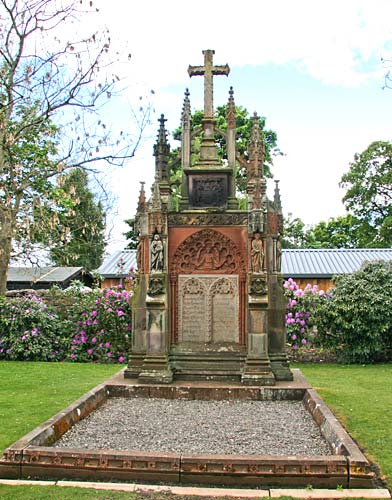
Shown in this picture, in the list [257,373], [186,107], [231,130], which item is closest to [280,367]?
[257,373]

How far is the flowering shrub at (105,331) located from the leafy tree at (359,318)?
5596 millimetres

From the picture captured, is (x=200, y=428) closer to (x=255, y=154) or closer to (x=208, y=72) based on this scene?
(x=255, y=154)

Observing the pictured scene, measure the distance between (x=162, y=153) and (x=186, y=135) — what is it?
0.65 m

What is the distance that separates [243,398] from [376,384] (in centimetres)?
417

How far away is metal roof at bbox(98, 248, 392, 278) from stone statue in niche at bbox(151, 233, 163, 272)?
46.5 ft

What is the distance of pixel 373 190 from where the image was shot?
3241 cm

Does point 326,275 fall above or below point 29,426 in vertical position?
above

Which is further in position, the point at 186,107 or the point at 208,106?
the point at 186,107

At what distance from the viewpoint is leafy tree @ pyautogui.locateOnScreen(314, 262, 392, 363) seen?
50.3ft

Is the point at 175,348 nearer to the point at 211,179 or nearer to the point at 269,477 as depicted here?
the point at 211,179

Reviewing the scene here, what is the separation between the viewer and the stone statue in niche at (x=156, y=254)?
966 cm

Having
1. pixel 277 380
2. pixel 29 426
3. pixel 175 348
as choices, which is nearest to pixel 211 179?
pixel 175 348

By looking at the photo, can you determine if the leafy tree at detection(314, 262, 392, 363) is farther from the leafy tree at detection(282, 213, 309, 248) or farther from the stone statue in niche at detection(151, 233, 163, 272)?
the leafy tree at detection(282, 213, 309, 248)

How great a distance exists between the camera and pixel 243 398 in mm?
8805
